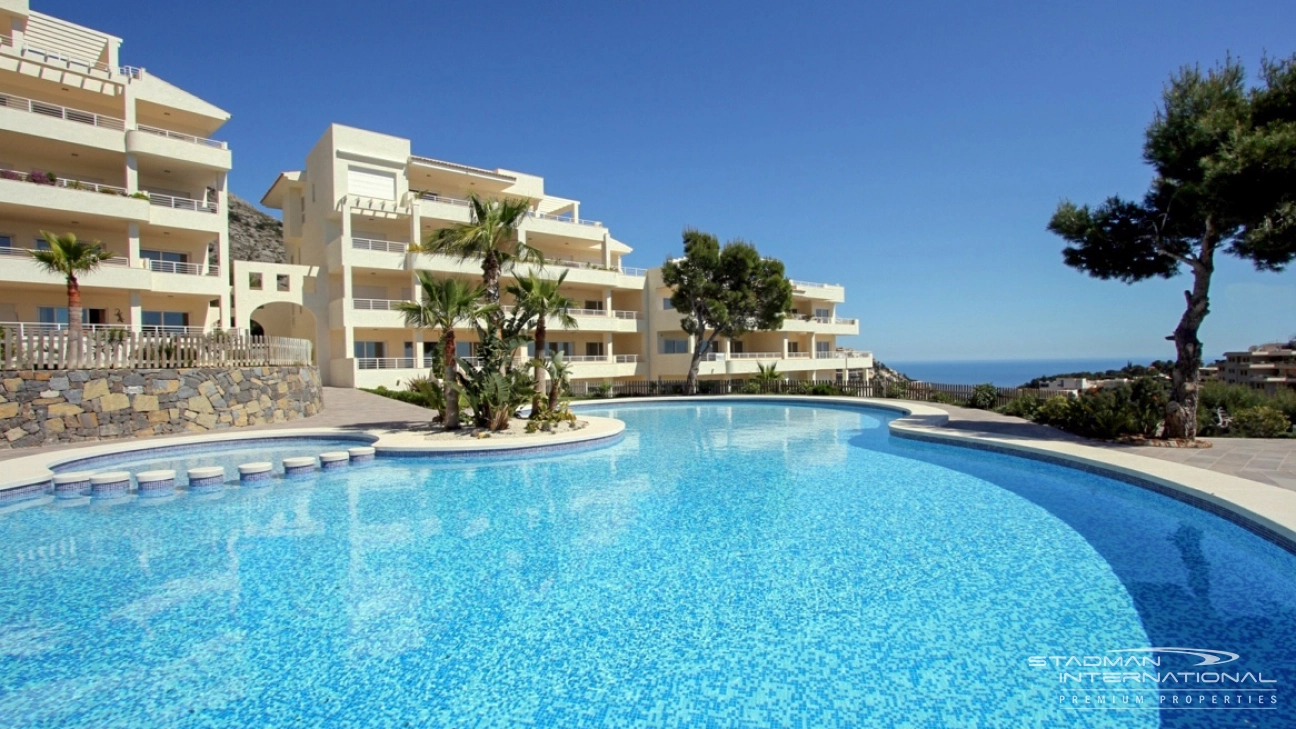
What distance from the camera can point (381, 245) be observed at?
97.1ft

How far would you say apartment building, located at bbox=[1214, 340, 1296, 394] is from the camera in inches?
1577

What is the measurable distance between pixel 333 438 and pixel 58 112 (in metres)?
18.0

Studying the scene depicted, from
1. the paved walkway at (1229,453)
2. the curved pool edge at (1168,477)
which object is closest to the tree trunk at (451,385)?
the curved pool edge at (1168,477)

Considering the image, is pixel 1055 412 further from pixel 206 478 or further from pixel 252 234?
pixel 252 234

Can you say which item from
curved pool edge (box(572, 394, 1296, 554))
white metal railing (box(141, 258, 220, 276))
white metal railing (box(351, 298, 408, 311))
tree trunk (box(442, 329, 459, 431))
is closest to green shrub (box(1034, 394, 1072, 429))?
curved pool edge (box(572, 394, 1296, 554))

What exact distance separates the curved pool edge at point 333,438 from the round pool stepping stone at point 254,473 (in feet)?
8.43

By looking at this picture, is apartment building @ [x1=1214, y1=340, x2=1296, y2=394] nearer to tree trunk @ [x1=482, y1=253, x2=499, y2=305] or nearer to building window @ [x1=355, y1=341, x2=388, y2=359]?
tree trunk @ [x1=482, y1=253, x2=499, y2=305]

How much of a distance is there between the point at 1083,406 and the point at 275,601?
1760 centimetres

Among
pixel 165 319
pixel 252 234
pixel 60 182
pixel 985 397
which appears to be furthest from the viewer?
pixel 252 234

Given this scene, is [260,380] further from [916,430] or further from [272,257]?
[272,257]

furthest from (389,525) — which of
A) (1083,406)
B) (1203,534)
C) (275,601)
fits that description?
(1083,406)

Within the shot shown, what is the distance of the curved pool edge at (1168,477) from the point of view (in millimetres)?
7258

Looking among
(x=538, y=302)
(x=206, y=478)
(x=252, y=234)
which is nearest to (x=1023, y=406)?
(x=538, y=302)

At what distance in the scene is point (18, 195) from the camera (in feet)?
65.1
